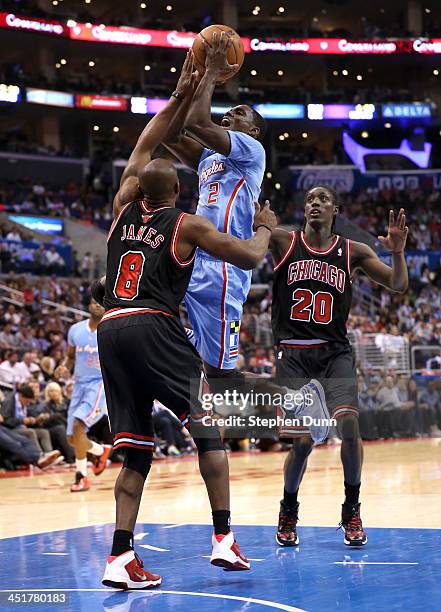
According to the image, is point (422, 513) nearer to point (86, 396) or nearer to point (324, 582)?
point (324, 582)

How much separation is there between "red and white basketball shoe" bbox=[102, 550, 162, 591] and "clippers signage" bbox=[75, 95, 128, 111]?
34.3 meters

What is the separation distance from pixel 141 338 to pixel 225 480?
0.88 m

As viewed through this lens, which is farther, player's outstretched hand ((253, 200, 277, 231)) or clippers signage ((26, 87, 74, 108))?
clippers signage ((26, 87, 74, 108))

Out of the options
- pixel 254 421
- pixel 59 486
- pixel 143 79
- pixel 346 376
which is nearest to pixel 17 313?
pixel 254 421

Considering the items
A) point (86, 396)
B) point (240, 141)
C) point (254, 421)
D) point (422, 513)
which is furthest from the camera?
point (254, 421)

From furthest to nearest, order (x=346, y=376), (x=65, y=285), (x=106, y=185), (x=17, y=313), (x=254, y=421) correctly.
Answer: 1. (x=106, y=185)
2. (x=65, y=285)
3. (x=17, y=313)
4. (x=254, y=421)
5. (x=346, y=376)

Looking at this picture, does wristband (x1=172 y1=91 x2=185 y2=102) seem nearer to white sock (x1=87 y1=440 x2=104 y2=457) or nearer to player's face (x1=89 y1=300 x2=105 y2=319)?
player's face (x1=89 y1=300 x2=105 y2=319)

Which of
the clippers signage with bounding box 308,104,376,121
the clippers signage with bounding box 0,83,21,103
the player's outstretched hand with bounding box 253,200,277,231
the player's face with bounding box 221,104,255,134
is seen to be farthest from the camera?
the clippers signage with bounding box 308,104,376,121

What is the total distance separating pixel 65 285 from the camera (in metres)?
24.3

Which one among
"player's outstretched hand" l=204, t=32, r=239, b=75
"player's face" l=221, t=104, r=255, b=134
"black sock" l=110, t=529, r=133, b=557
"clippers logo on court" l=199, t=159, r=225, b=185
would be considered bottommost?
"black sock" l=110, t=529, r=133, b=557

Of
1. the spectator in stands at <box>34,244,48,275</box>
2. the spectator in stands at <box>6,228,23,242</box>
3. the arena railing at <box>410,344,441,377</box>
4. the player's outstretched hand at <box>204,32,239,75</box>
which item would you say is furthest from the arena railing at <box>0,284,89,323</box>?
the player's outstretched hand at <box>204,32,239,75</box>

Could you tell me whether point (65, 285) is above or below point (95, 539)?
above

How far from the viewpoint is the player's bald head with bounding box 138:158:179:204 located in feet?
16.6

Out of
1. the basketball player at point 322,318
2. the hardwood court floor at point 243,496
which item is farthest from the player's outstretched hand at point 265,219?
the hardwood court floor at point 243,496
